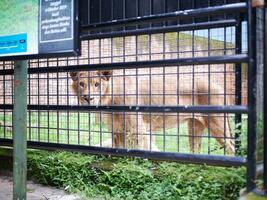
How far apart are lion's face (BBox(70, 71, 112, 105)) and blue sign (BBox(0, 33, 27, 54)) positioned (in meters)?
1.64

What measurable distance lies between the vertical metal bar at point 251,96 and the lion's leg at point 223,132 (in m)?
1.21

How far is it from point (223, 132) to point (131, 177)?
3.34ft

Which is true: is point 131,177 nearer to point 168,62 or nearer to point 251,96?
point 168,62

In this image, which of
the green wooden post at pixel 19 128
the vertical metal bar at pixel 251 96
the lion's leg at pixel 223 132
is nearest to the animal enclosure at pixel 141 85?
the lion's leg at pixel 223 132

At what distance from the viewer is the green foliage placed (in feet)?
11.1

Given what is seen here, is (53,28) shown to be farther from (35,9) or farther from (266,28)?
(266,28)

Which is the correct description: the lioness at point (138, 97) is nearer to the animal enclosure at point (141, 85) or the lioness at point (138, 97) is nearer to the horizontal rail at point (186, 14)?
the animal enclosure at point (141, 85)

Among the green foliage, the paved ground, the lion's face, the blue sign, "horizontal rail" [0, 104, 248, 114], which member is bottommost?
the paved ground

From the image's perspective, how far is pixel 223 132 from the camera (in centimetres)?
419

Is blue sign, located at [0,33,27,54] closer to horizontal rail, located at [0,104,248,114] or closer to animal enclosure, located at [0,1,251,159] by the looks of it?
animal enclosure, located at [0,1,251,159]

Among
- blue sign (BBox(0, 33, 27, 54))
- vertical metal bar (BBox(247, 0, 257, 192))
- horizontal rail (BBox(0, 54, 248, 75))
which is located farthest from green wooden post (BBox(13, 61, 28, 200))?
vertical metal bar (BBox(247, 0, 257, 192))

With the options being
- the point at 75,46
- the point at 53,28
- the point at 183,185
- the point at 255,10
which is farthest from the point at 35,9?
the point at 183,185

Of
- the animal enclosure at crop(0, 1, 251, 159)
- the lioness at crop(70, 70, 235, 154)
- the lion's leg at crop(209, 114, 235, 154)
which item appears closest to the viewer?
the lion's leg at crop(209, 114, 235, 154)

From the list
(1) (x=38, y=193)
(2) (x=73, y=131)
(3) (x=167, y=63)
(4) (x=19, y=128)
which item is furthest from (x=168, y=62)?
(2) (x=73, y=131)
